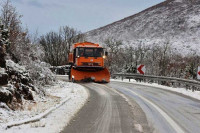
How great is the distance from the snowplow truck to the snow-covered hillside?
96.3 metres

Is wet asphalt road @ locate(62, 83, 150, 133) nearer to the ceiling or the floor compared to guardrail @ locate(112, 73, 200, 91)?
nearer to the floor

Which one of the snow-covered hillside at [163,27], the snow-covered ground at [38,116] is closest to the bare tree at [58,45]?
the snow-covered ground at [38,116]

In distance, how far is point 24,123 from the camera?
20.6ft

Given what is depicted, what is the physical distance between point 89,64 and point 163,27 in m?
136

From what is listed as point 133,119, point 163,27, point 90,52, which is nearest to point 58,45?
point 90,52

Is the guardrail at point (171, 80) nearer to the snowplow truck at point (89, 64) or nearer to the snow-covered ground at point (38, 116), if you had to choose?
the snowplow truck at point (89, 64)

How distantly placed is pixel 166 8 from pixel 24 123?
183680mm

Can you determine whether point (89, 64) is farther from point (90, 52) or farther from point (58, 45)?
point (58, 45)

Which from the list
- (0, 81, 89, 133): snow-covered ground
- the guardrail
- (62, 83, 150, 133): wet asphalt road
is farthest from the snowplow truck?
(62, 83, 150, 133): wet asphalt road

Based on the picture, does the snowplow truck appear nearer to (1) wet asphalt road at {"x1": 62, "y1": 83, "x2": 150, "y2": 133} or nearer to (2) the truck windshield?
(2) the truck windshield

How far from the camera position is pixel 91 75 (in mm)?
20531

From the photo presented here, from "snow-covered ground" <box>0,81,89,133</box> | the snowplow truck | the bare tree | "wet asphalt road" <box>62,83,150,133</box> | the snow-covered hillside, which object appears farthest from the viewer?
the snow-covered hillside

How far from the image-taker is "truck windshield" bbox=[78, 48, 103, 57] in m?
20.3

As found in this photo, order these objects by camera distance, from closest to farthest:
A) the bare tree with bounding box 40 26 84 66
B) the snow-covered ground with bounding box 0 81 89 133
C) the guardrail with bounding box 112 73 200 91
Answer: the snow-covered ground with bounding box 0 81 89 133
the guardrail with bounding box 112 73 200 91
the bare tree with bounding box 40 26 84 66
